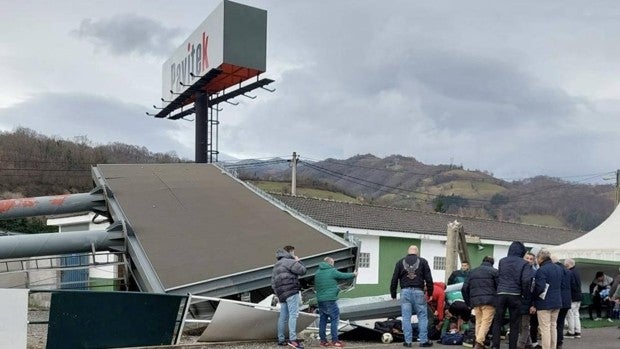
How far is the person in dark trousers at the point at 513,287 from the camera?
10.3m

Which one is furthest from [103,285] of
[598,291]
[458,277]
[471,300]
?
[598,291]

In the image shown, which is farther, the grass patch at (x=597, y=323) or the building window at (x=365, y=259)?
the building window at (x=365, y=259)

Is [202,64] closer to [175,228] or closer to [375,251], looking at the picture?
[375,251]

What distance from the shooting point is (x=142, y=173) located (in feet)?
57.2

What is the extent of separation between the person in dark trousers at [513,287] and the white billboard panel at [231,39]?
18900 millimetres

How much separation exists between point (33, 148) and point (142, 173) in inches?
1648

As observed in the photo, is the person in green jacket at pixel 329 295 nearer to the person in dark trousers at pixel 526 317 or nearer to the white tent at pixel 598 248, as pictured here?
the person in dark trousers at pixel 526 317

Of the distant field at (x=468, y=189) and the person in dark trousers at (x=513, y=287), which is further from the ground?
the distant field at (x=468, y=189)

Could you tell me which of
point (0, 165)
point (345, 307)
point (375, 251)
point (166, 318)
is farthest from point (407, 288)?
point (0, 165)

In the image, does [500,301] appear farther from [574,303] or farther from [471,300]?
[574,303]

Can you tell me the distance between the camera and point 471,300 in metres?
10.7

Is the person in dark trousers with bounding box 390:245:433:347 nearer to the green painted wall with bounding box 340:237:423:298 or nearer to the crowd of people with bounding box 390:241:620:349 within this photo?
the crowd of people with bounding box 390:241:620:349

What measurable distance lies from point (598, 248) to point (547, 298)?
973cm

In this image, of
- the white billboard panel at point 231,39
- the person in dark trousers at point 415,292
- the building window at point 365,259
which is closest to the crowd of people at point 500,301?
the person in dark trousers at point 415,292
